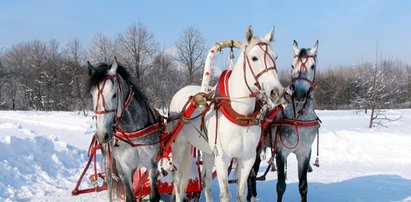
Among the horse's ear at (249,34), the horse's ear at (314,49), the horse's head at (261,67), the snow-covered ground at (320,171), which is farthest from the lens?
the snow-covered ground at (320,171)

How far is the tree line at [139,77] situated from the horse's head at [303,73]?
14.8 m

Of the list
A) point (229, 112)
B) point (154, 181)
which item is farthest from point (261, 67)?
point (154, 181)

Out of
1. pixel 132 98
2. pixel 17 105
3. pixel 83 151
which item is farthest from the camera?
pixel 17 105

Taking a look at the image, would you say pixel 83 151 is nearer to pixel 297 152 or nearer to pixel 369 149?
pixel 297 152

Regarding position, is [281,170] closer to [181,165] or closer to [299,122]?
[299,122]

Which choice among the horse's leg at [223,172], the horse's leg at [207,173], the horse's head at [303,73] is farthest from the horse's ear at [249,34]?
the horse's leg at [207,173]

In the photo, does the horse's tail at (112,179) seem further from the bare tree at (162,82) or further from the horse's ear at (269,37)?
the bare tree at (162,82)

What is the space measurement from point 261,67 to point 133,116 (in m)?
1.65

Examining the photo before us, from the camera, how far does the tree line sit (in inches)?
1039

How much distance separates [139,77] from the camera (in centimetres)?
2642

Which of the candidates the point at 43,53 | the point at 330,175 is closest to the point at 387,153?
the point at 330,175

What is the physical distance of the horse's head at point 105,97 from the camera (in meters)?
3.65

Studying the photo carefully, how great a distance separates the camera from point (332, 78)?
46.8m

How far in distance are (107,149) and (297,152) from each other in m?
2.46
